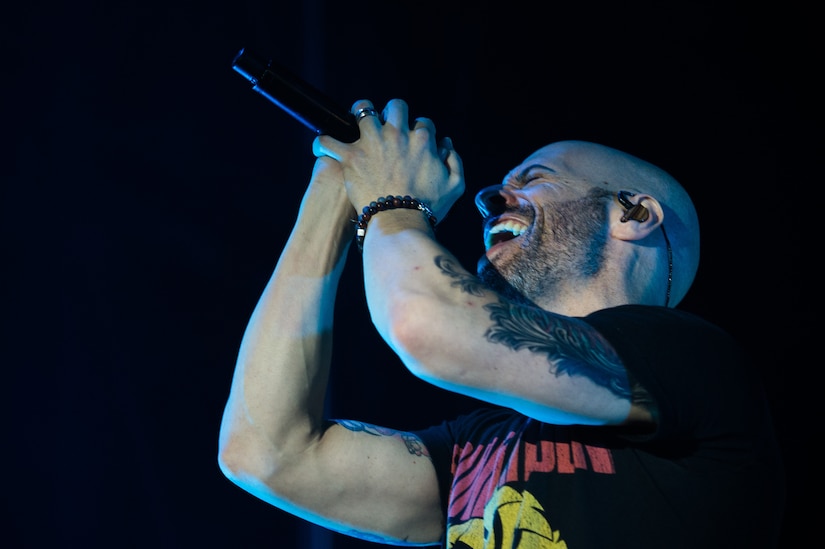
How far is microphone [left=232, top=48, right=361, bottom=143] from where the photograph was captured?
1.17 m

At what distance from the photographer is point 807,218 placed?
1.98m

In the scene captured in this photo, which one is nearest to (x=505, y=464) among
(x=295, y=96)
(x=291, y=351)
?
(x=291, y=351)

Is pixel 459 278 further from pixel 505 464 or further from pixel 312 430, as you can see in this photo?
pixel 312 430

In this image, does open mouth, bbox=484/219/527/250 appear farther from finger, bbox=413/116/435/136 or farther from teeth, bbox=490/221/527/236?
finger, bbox=413/116/435/136

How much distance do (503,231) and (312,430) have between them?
54 centimetres

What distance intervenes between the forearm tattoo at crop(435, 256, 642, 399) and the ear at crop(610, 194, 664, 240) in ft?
1.62

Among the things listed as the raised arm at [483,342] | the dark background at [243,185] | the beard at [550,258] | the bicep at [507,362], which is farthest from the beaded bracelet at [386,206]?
the dark background at [243,185]

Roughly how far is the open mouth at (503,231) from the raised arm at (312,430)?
308 millimetres

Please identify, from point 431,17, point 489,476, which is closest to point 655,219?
point 489,476

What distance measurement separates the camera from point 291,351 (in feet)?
4.30

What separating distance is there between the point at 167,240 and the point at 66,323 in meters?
0.32

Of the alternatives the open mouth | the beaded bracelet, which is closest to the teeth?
the open mouth

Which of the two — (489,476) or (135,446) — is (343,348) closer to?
(135,446)

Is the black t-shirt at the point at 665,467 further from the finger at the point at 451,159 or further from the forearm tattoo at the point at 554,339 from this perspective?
the finger at the point at 451,159
